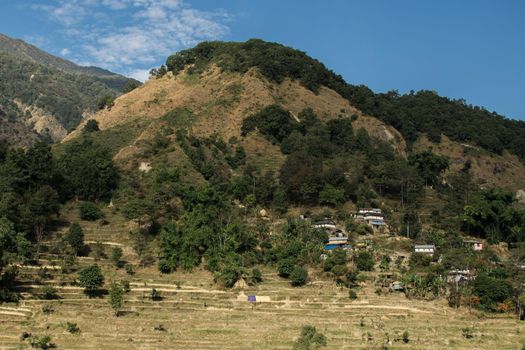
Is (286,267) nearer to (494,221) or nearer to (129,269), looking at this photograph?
(129,269)

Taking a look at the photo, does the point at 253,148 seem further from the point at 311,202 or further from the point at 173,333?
the point at 173,333

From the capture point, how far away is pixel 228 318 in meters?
46.8

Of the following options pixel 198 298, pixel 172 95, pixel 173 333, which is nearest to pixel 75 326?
pixel 173 333

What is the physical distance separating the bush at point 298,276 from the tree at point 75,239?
60.2 ft

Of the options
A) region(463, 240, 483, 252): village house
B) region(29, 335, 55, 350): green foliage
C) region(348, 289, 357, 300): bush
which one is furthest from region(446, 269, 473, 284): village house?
region(29, 335, 55, 350): green foliage

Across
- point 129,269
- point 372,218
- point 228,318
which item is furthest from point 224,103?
point 228,318

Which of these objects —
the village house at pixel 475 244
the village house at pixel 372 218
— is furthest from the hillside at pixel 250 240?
the village house at pixel 475 244

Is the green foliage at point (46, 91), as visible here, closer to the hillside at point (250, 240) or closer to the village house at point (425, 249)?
the hillside at point (250, 240)

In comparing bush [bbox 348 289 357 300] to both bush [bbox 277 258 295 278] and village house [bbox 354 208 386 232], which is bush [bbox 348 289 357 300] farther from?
village house [bbox 354 208 386 232]

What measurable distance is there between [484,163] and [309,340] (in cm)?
7555

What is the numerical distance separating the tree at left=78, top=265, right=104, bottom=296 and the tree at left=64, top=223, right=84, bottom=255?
251 inches

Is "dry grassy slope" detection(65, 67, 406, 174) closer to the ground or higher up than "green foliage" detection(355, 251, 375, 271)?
higher up

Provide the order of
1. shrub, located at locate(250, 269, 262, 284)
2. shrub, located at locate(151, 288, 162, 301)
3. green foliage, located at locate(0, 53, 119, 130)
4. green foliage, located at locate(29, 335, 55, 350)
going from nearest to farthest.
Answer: green foliage, located at locate(29, 335, 55, 350), shrub, located at locate(151, 288, 162, 301), shrub, located at locate(250, 269, 262, 284), green foliage, located at locate(0, 53, 119, 130)

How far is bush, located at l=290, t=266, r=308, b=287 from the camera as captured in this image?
52844 mm
